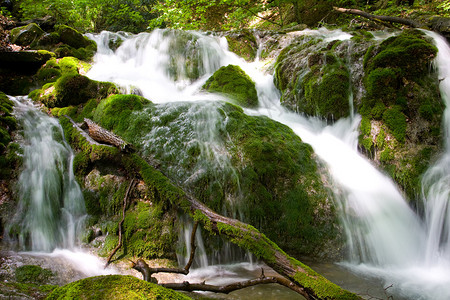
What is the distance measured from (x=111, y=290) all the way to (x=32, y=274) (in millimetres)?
2495

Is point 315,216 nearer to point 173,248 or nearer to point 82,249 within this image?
point 173,248

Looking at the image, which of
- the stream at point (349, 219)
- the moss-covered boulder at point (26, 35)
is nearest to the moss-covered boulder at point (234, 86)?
the stream at point (349, 219)

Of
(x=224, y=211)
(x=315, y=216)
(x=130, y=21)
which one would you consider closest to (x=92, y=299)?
(x=224, y=211)

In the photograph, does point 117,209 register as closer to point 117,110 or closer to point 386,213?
point 117,110

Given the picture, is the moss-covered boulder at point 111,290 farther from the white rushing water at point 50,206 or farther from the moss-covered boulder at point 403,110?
the moss-covered boulder at point 403,110

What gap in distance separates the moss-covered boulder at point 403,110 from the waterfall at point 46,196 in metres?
5.58

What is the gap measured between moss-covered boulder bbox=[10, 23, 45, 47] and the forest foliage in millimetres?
2896

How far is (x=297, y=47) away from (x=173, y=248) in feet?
23.5

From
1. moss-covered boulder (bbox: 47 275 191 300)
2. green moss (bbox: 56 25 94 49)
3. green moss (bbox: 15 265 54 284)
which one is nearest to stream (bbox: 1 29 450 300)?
green moss (bbox: 15 265 54 284)

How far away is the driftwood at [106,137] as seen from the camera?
14.1ft

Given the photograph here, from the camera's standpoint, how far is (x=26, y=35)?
31.6 feet

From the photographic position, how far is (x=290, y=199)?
14.6 feet

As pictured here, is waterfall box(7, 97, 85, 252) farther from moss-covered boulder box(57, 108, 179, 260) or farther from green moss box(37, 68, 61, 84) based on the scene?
green moss box(37, 68, 61, 84)

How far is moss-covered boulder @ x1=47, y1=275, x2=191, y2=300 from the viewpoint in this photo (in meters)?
1.47
